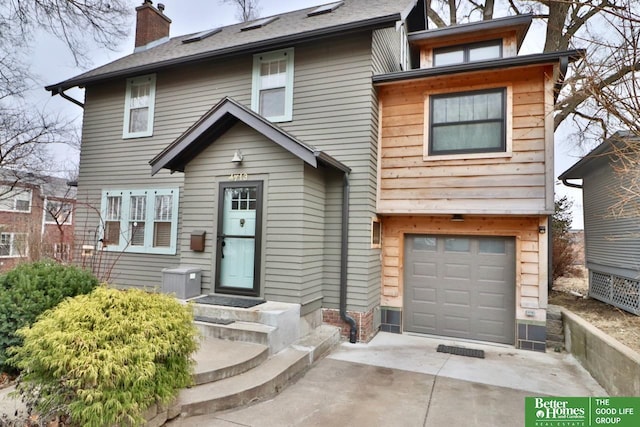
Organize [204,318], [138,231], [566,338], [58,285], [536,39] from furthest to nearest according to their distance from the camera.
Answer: [536,39] → [138,231] → [566,338] → [204,318] → [58,285]

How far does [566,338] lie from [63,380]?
700 cm

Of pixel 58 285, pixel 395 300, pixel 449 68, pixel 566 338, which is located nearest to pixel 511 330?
pixel 566 338

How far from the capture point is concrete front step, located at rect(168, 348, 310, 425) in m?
Result: 3.45

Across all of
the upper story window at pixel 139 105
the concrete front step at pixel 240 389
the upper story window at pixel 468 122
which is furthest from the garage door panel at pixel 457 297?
the upper story window at pixel 139 105

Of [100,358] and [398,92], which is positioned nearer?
[100,358]

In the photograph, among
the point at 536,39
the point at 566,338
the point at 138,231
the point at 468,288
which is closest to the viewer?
the point at 566,338

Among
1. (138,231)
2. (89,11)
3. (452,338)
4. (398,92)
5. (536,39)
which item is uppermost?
(536,39)

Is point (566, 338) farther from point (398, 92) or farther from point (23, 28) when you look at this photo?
point (23, 28)

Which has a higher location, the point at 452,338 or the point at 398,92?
the point at 398,92

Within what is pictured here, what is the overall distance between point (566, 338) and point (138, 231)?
869cm

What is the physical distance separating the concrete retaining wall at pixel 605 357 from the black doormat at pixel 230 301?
4580mm

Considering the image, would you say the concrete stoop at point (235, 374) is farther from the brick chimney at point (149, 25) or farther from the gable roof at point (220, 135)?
the brick chimney at point (149, 25)

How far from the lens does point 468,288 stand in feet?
21.1

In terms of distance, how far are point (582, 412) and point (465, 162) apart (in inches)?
154
